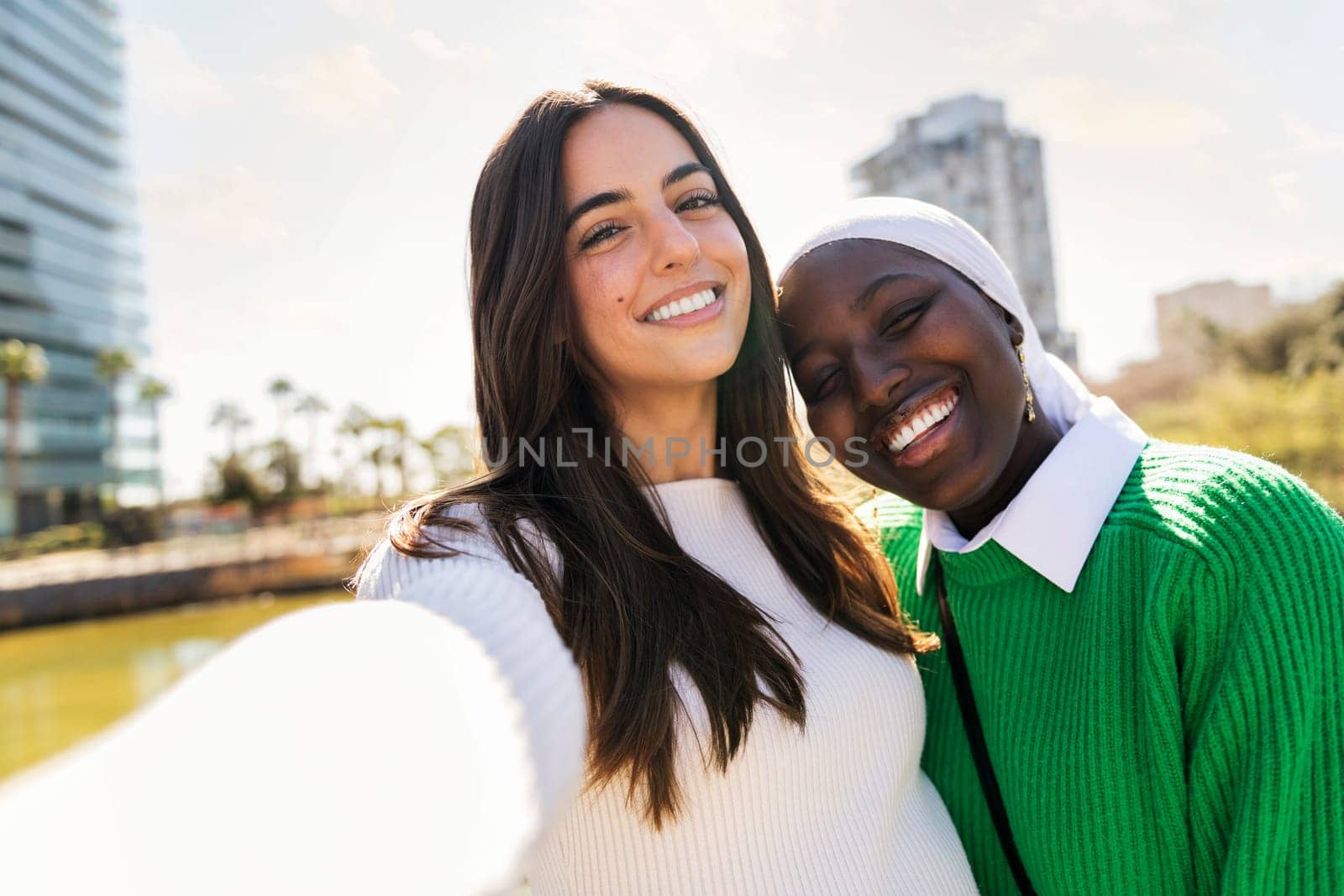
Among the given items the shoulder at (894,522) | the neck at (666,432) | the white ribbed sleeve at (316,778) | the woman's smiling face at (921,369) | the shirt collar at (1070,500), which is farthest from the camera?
the shoulder at (894,522)

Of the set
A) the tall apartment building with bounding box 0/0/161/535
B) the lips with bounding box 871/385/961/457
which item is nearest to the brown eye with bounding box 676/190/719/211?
the lips with bounding box 871/385/961/457

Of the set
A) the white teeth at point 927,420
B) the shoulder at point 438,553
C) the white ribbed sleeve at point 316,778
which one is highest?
the white teeth at point 927,420

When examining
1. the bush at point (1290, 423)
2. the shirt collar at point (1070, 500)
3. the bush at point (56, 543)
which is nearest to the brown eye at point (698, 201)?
the shirt collar at point (1070, 500)

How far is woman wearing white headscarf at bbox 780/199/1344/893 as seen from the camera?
1.30m

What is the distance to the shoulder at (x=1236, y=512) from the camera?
4.39ft

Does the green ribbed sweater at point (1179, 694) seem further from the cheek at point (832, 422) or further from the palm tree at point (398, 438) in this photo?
the palm tree at point (398, 438)

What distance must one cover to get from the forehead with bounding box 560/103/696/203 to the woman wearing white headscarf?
0.43 m

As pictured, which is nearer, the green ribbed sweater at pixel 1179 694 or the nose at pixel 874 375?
the green ribbed sweater at pixel 1179 694

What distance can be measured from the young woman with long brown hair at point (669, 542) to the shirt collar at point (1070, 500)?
1.24 ft

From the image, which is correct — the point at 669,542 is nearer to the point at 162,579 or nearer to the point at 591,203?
the point at 591,203

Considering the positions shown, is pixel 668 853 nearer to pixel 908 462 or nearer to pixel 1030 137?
pixel 908 462

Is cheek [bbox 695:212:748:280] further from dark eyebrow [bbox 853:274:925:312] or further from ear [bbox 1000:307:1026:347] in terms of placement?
ear [bbox 1000:307:1026:347]

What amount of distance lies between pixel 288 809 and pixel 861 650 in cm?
138

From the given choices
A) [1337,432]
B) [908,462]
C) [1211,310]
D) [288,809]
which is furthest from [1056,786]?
[1211,310]
